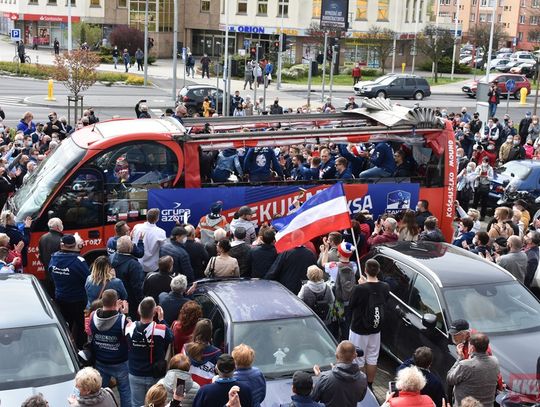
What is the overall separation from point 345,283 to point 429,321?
1.21m

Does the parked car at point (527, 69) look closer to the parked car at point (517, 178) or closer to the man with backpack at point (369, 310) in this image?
the parked car at point (517, 178)

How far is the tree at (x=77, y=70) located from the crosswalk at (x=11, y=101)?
8460 mm

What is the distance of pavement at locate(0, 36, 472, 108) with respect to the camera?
4122 centimetres

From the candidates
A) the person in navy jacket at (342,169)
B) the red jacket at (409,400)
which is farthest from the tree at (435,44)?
the red jacket at (409,400)

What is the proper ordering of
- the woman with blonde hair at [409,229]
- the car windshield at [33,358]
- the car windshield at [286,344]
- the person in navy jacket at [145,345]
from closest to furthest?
the car windshield at [33,358] → the person in navy jacket at [145,345] → the car windshield at [286,344] → the woman with blonde hair at [409,229]

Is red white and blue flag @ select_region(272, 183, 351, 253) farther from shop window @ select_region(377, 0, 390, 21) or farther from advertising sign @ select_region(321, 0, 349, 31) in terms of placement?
shop window @ select_region(377, 0, 390, 21)

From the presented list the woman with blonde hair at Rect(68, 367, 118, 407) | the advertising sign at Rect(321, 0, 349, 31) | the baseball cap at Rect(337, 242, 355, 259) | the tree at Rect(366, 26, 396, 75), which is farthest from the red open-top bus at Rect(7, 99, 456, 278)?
the tree at Rect(366, 26, 396, 75)

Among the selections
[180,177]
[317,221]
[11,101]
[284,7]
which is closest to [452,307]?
[317,221]

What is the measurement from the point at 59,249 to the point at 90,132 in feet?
11.2

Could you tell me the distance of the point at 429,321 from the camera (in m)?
10.0

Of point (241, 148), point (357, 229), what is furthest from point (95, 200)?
point (357, 229)

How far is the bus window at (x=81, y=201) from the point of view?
13523 mm

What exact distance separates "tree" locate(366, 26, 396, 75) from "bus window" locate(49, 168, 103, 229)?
52747 mm

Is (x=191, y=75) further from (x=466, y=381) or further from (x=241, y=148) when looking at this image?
(x=466, y=381)
